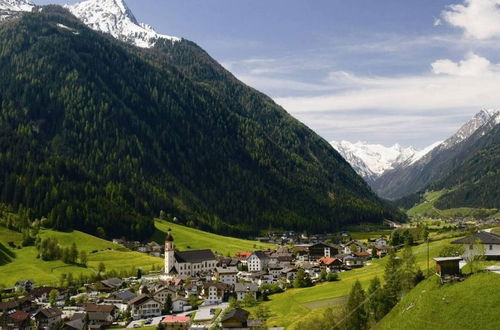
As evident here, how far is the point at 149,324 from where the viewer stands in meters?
120

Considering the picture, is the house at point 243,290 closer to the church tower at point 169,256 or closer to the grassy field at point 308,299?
the grassy field at point 308,299

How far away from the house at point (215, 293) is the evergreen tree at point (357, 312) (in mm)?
71681

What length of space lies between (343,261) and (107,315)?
83826mm

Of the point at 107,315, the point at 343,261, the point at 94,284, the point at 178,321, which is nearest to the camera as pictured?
the point at 178,321

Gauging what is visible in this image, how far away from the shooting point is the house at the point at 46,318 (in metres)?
121

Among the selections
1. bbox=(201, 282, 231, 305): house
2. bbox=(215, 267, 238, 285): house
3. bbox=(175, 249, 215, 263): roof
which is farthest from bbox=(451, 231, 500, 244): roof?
bbox=(175, 249, 215, 263): roof

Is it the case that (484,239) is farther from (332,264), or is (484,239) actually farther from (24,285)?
(24,285)

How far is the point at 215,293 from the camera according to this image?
463 ft

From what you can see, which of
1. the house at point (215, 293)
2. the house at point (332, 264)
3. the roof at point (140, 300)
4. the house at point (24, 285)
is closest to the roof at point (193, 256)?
the house at point (332, 264)

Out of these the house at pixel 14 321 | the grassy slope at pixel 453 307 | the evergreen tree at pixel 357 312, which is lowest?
the house at pixel 14 321

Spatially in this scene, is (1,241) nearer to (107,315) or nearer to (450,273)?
(107,315)

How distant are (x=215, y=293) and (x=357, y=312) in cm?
7555

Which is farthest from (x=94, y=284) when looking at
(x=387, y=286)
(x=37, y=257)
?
(x=387, y=286)

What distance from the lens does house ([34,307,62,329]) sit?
121 meters
